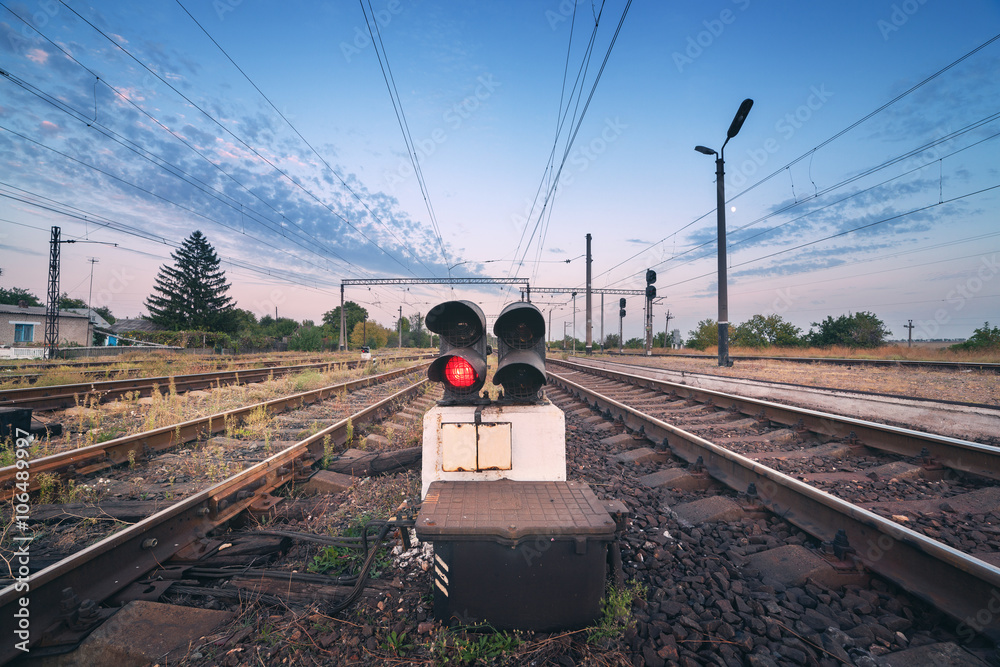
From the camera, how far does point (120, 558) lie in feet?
7.97

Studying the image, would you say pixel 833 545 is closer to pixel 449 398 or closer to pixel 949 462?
pixel 949 462

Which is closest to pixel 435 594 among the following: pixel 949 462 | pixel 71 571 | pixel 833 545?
pixel 71 571

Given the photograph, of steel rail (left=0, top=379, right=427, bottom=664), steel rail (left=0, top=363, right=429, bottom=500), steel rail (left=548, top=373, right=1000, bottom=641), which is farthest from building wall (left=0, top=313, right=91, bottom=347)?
steel rail (left=548, top=373, right=1000, bottom=641)

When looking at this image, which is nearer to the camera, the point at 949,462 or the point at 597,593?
the point at 597,593

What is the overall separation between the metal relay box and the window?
59198 mm

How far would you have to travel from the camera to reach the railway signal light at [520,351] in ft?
8.81

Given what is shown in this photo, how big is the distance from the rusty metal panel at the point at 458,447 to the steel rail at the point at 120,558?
5.95 ft

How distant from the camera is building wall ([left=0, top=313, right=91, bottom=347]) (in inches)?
1500

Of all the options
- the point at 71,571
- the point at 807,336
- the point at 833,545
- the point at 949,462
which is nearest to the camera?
the point at 71,571

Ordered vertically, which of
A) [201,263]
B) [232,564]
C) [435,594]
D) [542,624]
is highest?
[201,263]

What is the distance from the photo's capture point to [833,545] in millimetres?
2434

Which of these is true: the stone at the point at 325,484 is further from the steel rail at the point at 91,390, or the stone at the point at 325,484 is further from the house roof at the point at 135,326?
the house roof at the point at 135,326

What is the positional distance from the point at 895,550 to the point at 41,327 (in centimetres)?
6285

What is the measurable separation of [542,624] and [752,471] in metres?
2.65
